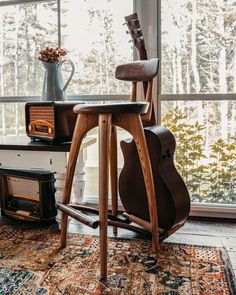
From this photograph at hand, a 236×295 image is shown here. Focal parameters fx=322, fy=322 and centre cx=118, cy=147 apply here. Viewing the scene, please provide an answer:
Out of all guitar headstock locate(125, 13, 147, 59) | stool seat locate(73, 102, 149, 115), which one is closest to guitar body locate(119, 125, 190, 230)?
stool seat locate(73, 102, 149, 115)

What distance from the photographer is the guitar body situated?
186 cm

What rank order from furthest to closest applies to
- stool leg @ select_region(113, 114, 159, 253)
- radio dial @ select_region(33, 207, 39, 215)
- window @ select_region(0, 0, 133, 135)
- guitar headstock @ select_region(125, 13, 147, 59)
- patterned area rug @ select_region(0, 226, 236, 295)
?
window @ select_region(0, 0, 133, 135)
radio dial @ select_region(33, 207, 39, 215)
guitar headstock @ select_region(125, 13, 147, 59)
stool leg @ select_region(113, 114, 159, 253)
patterned area rug @ select_region(0, 226, 236, 295)

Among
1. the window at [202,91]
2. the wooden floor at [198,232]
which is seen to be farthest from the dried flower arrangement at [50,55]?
the wooden floor at [198,232]

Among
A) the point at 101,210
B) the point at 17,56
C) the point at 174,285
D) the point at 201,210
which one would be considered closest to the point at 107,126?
the point at 101,210

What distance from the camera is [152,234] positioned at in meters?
1.81

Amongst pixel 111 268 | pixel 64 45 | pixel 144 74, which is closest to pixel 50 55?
pixel 64 45

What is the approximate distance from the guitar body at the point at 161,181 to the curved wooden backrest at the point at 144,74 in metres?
0.10

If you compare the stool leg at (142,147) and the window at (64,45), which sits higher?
the window at (64,45)

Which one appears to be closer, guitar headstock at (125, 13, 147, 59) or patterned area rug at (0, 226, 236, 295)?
patterned area rug at (0, 226, 236, 295)

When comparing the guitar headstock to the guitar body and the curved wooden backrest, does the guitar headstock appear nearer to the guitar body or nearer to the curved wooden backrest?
the curved wooden backrest

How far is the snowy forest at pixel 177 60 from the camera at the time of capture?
232cm

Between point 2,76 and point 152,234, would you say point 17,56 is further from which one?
point 152,234

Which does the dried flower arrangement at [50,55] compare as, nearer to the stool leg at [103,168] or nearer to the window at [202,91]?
the window at [202,91]

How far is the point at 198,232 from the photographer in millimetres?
2170
